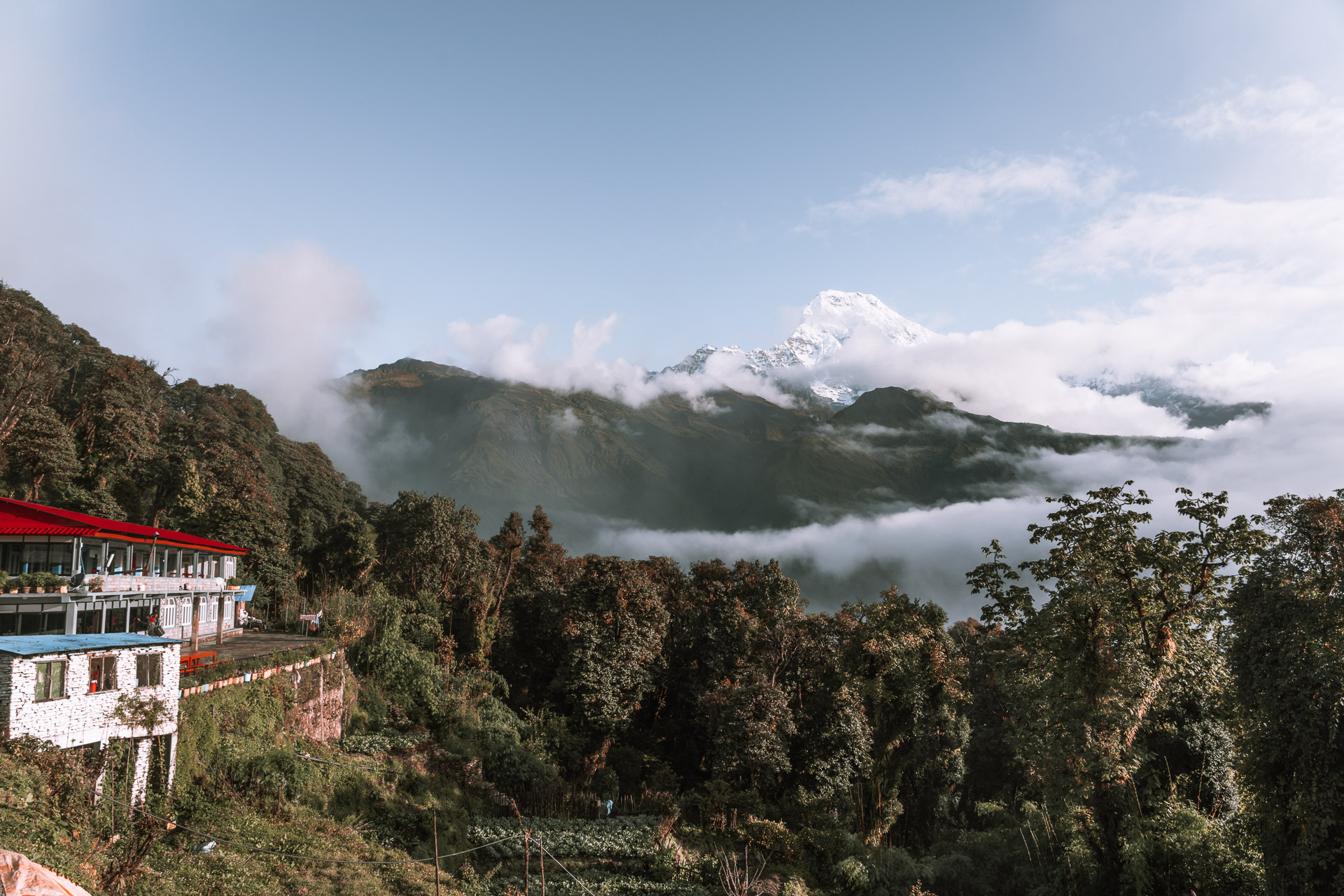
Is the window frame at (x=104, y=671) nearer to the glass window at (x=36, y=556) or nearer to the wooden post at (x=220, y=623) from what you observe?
the glass window at (x=36, y=556)

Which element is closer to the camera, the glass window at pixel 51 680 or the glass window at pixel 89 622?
the glass window at pixel 51 680

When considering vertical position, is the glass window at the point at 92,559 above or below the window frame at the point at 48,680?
above

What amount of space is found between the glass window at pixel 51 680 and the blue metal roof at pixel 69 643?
254 millimetres

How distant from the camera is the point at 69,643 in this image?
1357 cm

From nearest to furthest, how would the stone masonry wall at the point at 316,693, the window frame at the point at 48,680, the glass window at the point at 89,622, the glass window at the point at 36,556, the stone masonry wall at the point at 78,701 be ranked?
the stone masonry wall at the point at 78,701 → the window frame at the point at 48,680 → the stone masonry wall at the point at 316,693 → the glass window at the point at 89,622 → the glass window at the point at 36,556

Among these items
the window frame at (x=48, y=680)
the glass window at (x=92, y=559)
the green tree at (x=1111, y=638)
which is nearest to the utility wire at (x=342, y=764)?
the window frame at (x=48, y=680)

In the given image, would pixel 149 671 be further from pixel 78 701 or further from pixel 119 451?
pixel 119 451

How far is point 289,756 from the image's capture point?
58.9 feet

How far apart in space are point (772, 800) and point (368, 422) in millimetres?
190894

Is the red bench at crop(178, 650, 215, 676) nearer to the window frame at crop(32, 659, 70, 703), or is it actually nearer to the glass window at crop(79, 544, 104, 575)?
the window frame at crop(32, 659, 70, 703)

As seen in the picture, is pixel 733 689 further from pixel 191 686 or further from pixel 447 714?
pixel 191 686

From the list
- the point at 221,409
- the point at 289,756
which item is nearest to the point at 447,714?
the point at 289,756

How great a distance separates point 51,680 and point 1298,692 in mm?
22964

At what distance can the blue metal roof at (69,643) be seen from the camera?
41.8ft
